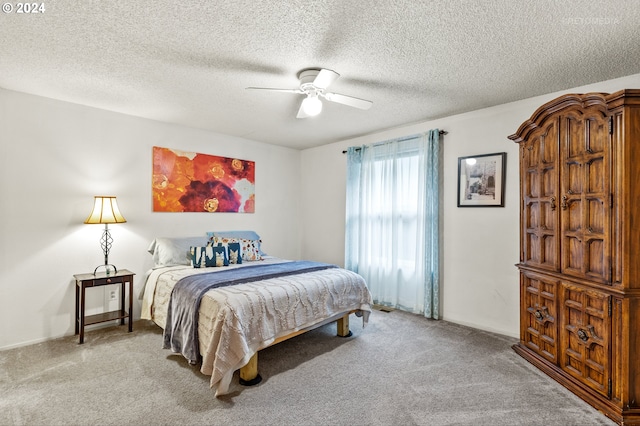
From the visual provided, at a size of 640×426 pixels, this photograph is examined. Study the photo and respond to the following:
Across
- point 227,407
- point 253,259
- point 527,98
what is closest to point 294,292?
point 227,407

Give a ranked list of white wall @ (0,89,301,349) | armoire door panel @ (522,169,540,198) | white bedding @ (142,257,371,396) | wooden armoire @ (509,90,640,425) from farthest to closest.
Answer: white wall @ (0,89,301,349) < armoire door panel @ (522,169,540,198) < white bedding @ (142,257,371,396) < wooden armoire @ (509,90,640,425)

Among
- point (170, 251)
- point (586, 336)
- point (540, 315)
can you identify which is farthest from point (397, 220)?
point (170, 251)

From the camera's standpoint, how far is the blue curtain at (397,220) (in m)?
3.92

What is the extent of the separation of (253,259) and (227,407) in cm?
215

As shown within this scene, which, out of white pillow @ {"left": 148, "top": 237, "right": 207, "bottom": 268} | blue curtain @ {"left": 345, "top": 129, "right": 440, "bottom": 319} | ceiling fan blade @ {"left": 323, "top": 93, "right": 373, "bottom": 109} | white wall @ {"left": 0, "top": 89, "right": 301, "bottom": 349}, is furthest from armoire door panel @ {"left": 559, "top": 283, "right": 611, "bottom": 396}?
white wall @ {"left": 0, "top": 89, "right": 301, "bottom": 349}

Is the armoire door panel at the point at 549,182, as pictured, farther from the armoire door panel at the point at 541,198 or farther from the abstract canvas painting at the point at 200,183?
the abstract canvas painting at the point at 200,183

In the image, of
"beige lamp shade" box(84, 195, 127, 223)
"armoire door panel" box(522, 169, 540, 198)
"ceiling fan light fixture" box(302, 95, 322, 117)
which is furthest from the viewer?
"beige lamp shade" box(84, 195, 127, 223)

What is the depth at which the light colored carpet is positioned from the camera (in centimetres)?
200

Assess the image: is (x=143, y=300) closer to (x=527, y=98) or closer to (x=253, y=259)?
(x=253, y=259)

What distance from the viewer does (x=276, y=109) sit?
3.56 m

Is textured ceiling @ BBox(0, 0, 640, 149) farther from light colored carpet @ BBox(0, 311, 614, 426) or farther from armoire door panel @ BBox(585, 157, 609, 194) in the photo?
light colored carpet @ BBox(0, 311, 614, 426)

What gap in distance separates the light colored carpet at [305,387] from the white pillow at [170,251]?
90 cm

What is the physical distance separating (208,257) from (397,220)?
2507 millimetres

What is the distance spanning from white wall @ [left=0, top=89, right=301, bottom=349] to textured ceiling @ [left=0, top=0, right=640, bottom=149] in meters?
0.31
